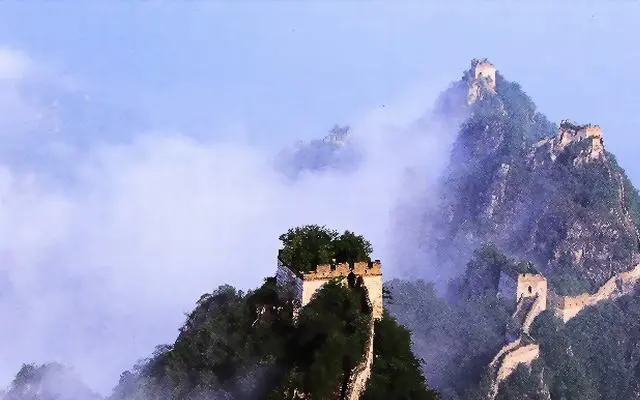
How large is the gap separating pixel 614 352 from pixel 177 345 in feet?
203

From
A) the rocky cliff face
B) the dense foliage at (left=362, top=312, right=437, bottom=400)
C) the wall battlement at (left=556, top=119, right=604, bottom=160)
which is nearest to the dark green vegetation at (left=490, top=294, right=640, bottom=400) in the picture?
the rocky cliff face

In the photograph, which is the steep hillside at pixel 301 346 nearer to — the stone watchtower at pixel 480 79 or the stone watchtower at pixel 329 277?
the stone watchtower at pixel 329 277

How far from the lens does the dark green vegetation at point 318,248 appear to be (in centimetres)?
4275

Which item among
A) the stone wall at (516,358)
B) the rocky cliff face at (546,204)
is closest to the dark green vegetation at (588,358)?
the stone wall at (516,358)

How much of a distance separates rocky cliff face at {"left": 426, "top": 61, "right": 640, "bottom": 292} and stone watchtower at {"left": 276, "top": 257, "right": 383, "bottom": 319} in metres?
58.3

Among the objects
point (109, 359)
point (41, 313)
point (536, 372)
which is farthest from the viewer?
point (41, 313)

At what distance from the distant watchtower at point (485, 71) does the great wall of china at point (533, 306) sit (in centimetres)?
5984

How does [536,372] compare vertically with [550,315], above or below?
below

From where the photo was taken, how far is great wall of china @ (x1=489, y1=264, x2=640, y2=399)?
79750 mm

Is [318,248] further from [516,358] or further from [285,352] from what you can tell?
[516,358]

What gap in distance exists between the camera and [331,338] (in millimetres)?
39031

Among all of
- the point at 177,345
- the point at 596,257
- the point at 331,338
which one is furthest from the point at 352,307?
the point at 596,257

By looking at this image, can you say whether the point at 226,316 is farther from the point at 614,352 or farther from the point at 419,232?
the point at 419,232

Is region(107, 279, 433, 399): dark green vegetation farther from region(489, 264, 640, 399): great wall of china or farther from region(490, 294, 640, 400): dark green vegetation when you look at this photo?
region(490, 294, 640, 400): dark green vegetation
